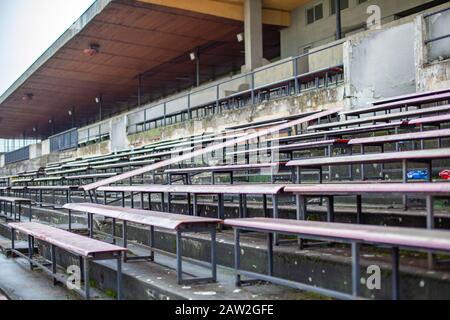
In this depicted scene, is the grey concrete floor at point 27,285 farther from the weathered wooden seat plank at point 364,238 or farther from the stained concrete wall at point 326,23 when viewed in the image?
the stained concrete wall at point 326,23

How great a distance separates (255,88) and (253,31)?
3441 millimetres

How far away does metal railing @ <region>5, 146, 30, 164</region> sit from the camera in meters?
28.6

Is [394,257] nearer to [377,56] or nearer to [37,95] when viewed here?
[377,56]

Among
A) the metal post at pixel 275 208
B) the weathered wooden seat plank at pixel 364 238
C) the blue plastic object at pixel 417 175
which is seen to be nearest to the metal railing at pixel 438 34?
the blue plastic object at pixel 417 175

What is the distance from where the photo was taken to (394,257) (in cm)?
254

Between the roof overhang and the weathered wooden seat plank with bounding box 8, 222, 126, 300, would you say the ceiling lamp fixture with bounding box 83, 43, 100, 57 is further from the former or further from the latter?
the weathered wooden seat plank with bounding box 8, 222, 126, 300

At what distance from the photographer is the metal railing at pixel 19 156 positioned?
94.0 ft

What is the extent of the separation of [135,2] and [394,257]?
11.6 metres

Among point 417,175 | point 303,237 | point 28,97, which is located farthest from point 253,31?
point 28,97

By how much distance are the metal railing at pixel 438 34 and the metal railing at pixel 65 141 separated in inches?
671

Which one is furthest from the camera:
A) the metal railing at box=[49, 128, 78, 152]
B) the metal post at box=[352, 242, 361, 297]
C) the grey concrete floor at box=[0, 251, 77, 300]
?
the metal railing at box=[49, 128, 78, 152]

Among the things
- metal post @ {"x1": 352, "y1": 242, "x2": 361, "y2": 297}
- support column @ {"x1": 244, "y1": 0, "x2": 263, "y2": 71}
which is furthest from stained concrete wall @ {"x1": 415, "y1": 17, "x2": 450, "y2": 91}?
support column @ {"x1": 244, "y1": 0, "x2": 263, "y2": 71}

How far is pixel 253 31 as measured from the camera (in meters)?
14.8

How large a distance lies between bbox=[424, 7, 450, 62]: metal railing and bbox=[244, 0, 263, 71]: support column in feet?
26.2
